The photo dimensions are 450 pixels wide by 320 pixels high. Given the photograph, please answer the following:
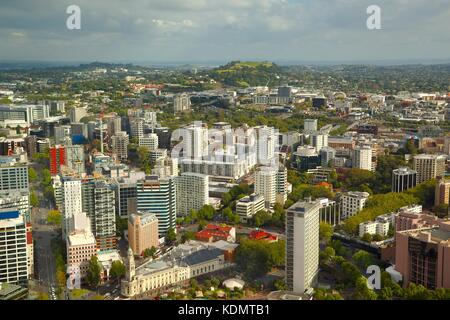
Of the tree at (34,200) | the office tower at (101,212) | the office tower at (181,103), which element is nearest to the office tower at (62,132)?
the tree at (34,200)

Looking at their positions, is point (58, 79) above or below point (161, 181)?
above

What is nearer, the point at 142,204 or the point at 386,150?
the point at 142,204

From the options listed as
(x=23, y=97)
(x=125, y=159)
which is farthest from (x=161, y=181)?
(x=23, y=97)

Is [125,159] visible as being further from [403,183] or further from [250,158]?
[403,183]

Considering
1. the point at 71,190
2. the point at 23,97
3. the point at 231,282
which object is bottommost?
the point at 231,282

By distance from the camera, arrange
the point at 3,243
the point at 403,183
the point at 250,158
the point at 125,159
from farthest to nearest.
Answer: the point at 125,159
the point at 250,158
the point at 403,183
the point at 3,243

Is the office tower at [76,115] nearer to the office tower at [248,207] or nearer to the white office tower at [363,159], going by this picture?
the white office tower at [363,159]

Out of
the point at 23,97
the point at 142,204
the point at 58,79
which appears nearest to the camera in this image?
the point at 142,204
